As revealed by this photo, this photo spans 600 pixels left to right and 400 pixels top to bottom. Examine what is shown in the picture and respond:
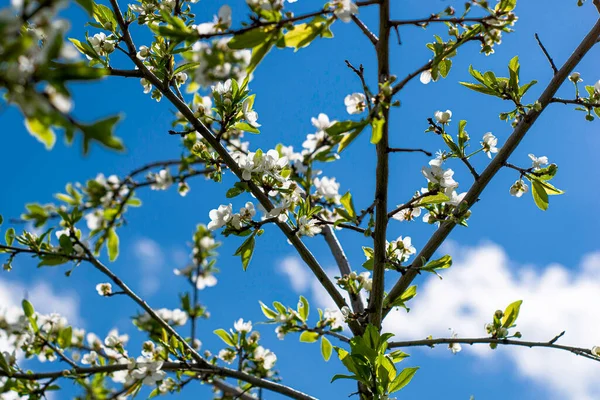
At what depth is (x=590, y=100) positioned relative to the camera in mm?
2857

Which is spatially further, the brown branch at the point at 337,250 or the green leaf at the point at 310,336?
the brown branch at the point at 337,250

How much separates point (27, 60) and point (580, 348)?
2.94 m

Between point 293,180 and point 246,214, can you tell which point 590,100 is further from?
point 246,214

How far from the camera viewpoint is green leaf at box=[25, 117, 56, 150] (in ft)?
3.72

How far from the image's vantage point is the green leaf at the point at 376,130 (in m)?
1.73

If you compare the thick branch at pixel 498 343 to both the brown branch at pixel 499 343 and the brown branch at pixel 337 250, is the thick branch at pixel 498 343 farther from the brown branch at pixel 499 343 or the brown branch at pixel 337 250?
the brown branch at pixel 337 250

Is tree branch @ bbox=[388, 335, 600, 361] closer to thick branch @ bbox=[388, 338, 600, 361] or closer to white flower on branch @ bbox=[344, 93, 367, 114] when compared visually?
thick branch @ bbox=[388, 338, 600, 361]

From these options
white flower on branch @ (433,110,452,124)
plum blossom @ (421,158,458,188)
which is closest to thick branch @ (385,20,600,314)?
plum blossom @ (421,158,458,188)

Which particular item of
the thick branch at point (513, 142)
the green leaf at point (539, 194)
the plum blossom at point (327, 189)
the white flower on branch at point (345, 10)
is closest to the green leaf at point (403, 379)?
the thick branch at point (513, 142)

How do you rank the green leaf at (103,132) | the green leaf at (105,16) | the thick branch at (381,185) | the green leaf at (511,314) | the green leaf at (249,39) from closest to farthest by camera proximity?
the green leaf at (103,132) < the green leaf at (249,39) < the thick branch at (381,185) < the green leaf at (105,16) < the green leaf at (511,314)

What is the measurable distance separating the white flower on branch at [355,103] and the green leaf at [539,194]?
4.18 ft

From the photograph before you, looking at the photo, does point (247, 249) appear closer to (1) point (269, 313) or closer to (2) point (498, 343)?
(1) point (269, 313)

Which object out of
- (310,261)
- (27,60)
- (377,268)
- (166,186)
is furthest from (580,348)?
(27,60)

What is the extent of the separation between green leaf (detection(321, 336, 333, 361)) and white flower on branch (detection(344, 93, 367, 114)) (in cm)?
152
